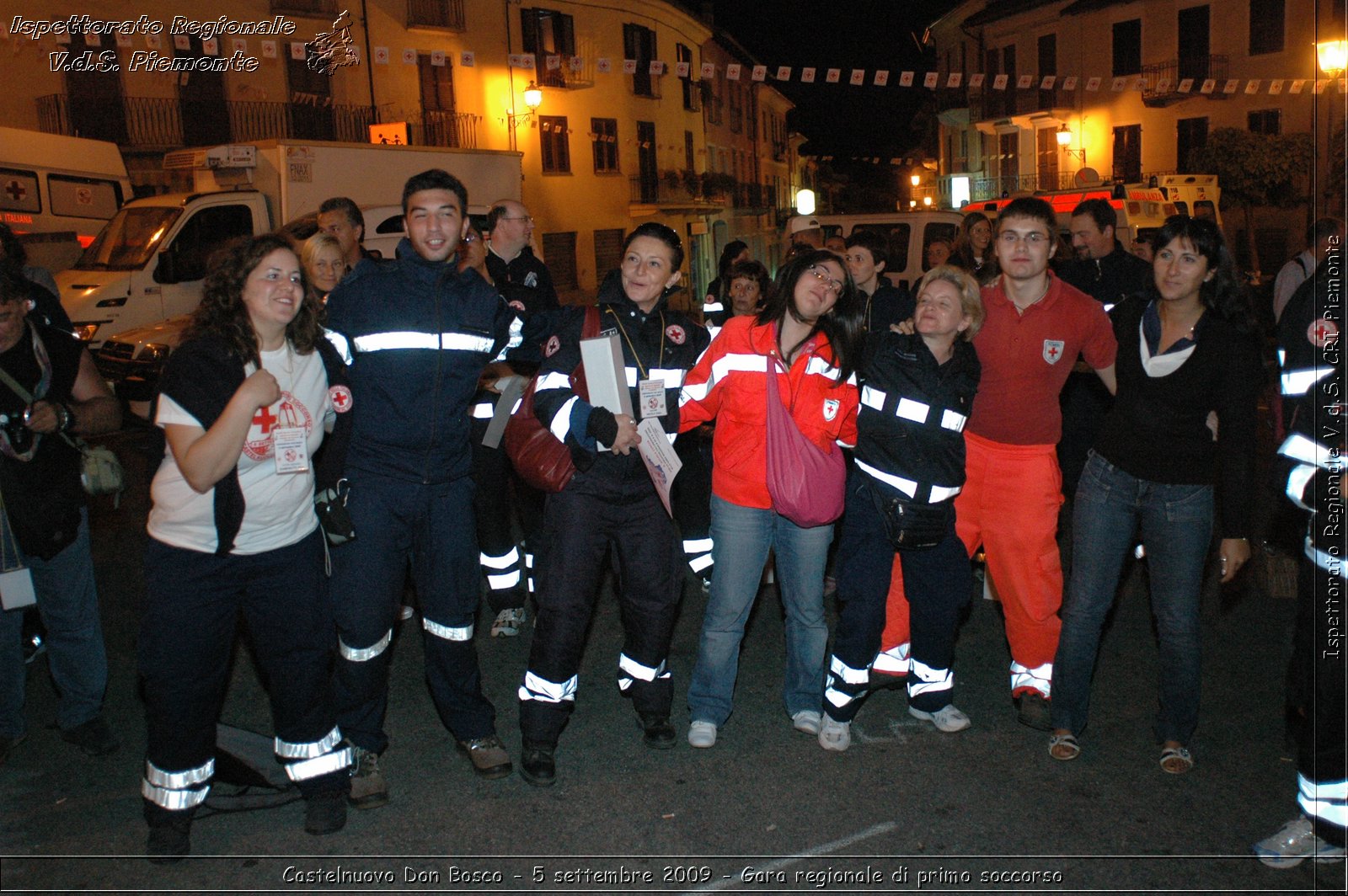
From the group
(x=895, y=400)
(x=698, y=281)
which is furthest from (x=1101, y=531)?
A: (x=698, y=281)

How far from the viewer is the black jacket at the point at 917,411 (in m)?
4.14

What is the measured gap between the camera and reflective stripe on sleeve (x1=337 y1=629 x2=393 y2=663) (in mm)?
3836

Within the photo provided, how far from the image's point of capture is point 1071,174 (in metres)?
40.6

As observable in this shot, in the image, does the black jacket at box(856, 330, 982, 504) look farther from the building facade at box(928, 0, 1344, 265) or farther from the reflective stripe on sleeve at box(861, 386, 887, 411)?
the building facade at box(928, 0, 1344, 265)

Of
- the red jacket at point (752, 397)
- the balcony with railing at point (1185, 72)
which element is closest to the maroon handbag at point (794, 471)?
the red jacket at point (752, 397)

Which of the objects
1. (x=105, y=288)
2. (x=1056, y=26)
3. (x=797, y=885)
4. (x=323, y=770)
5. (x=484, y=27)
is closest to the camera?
(x=797, y=885)

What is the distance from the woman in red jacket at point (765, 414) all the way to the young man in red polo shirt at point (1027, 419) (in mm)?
630

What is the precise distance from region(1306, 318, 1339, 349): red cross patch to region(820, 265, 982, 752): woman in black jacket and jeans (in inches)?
47.3

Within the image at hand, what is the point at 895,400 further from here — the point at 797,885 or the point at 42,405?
the point at 42,405

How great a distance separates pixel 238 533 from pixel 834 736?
96.8 inches

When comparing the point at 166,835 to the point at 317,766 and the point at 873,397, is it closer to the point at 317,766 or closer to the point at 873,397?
the point at 317,766

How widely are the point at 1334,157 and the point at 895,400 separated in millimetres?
→ 4210

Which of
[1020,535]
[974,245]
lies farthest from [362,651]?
[974,245]

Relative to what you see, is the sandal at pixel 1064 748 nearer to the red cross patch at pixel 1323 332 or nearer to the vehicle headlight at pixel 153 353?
the red cross patch at pixel 1323 332
